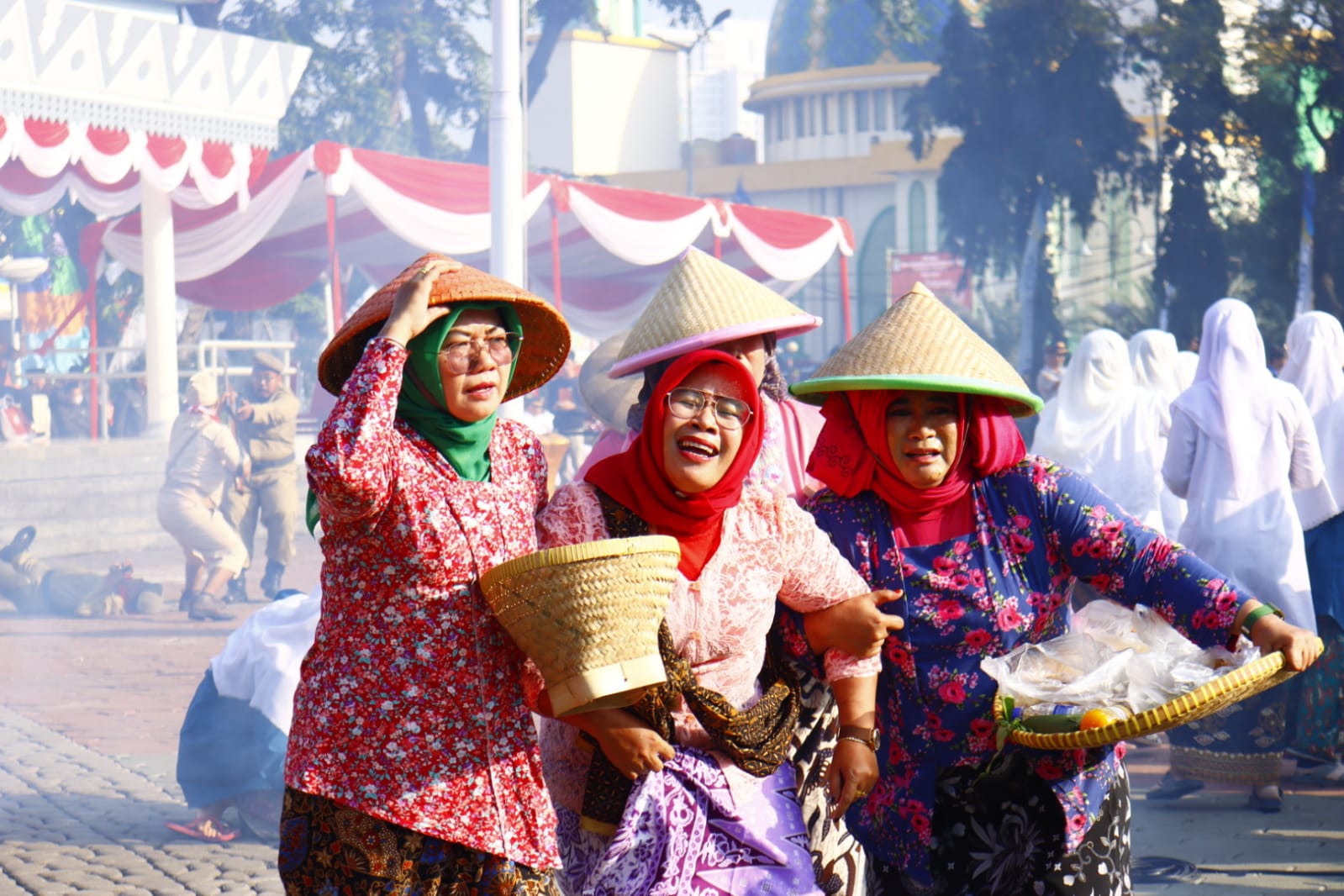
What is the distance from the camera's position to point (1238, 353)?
570 cm

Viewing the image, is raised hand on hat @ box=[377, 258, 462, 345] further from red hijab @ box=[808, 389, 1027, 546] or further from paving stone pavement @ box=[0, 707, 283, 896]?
paving stone pavement @ box=[0, 707, 283, 896]

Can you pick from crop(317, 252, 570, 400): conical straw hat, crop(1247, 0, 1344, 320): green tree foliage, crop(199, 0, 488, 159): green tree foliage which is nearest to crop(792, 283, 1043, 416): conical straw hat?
crop(317, 252, 570, 400): conical straw hat

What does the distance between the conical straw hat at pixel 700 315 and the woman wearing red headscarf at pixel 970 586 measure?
486 millimetres

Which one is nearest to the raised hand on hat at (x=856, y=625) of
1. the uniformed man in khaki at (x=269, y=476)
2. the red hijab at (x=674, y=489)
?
the red hijab at (x=674, y=489)

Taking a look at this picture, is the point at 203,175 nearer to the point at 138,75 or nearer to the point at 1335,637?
the point at 138,75

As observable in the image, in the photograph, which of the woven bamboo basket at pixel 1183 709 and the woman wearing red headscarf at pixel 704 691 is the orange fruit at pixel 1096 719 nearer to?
the woven bamboo basket at pixel 1183 709

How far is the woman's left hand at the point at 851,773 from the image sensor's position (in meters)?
2.57

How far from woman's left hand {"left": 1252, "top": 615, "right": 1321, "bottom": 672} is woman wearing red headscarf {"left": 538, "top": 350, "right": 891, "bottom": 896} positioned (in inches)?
25.4

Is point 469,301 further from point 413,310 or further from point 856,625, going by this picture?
point 856,625

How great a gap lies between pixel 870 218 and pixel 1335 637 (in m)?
15.3

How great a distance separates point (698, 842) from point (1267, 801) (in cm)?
377

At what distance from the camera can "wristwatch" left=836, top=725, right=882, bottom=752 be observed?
2.59m

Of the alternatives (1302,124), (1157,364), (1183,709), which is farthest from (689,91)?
(1183,709)

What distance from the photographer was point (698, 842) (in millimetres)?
2449
